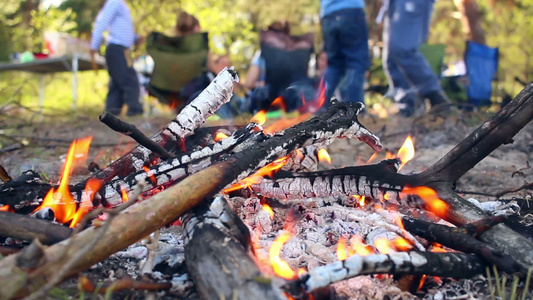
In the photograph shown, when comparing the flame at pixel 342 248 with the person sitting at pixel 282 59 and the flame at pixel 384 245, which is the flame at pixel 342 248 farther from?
the person sitting at pixel 282 59

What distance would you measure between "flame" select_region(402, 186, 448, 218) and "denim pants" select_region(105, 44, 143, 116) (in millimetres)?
5436

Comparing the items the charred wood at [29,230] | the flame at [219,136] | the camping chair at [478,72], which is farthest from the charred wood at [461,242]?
the camping chair at [478,72]

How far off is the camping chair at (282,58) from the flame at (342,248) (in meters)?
4.71

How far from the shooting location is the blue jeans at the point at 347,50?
6.00m

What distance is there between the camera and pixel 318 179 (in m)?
2.54

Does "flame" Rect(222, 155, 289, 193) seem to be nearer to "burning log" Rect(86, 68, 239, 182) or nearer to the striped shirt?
"burning log" Rect(86, 68, 239, 182)

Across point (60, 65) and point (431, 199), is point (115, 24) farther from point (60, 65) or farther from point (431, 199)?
point (431, 199)

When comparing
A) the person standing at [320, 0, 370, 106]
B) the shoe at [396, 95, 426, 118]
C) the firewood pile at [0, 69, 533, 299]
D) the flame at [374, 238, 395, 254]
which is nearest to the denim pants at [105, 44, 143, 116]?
the person standing at [320, 0, 370, 106]

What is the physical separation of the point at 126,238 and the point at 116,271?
13.0 inches

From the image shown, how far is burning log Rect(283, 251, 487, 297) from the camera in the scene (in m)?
1.59

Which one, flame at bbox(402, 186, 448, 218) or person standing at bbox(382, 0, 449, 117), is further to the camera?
person standing at bbox(382, 0, 449, 117)

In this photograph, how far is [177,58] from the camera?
6785 millimetres

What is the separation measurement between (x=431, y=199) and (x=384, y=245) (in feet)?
1.49

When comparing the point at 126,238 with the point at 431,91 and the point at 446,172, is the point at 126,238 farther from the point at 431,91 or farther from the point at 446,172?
the point at 431,91
